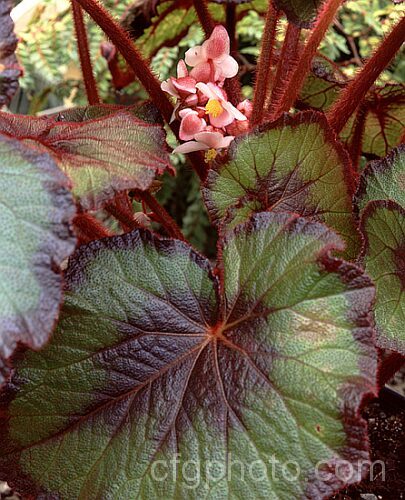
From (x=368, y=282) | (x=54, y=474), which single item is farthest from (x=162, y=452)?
(x=368, y=282)

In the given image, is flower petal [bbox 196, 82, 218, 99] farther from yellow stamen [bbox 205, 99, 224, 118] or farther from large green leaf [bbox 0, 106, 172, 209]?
large green leaf [bbox 0, 106, 172, 209]

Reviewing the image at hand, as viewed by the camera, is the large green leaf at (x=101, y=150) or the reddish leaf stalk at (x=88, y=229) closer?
the large green leaf at (x=101, y=150)

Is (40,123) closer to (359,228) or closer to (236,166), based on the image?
(236,166)

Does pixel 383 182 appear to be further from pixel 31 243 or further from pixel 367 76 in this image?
pixel 31 243

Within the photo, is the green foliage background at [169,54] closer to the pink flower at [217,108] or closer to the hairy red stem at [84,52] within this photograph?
the hairy red stem at [84,52]

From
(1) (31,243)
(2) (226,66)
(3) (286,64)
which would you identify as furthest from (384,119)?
(1) (31,243)

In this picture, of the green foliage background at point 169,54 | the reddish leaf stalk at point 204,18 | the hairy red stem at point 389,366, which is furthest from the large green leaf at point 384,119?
the green foliage background at point 169,54
